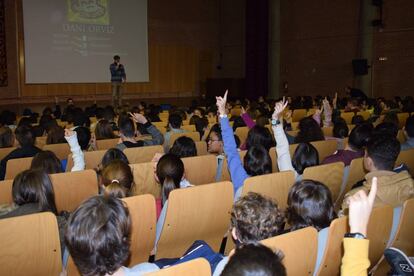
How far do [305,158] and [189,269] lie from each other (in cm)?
247

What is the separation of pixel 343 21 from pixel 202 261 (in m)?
15.7

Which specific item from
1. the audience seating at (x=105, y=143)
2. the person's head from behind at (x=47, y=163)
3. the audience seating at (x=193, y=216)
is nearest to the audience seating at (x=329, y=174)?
the audience seating at (x=193, y=216)

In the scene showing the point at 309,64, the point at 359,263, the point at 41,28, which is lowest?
the point at 359,263

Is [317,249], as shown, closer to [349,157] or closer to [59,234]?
[59,234]

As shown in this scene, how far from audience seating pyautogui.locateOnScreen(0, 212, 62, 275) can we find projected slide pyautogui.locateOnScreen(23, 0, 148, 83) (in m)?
13.7

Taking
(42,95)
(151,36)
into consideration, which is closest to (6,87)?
(42,95)

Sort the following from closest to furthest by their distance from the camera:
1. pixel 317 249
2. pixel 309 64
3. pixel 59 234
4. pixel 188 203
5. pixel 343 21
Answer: pixel 317 249 → pixel 59 234 → pixel 188 203 → pixel 343 21 → pixel 309 64

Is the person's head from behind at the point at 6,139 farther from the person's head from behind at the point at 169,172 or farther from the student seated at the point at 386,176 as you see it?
the student seated at the point at 386,176

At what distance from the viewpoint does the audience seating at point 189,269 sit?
5.20ft

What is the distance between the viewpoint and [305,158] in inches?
154

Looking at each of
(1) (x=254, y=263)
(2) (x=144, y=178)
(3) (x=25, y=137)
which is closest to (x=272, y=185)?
(2) (x=144, y=178)

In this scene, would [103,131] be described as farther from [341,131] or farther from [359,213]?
[359,213]

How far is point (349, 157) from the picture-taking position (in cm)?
434

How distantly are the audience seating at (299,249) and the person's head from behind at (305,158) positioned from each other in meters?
1.79
